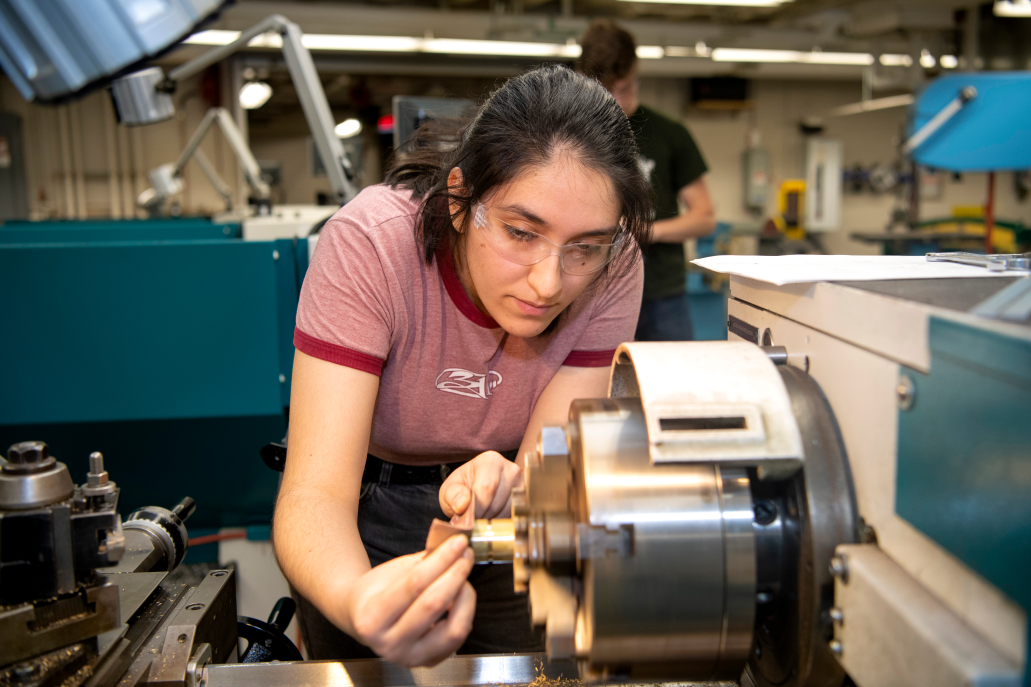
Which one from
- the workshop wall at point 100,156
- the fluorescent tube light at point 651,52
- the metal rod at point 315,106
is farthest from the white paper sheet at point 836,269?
the workshop wall at point 100,156

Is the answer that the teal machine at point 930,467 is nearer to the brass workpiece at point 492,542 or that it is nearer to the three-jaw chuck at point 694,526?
the three-jaw chuck at point 694,526

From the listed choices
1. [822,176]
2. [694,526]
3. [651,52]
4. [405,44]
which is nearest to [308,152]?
[405,44]

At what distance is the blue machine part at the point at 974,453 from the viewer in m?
0.37

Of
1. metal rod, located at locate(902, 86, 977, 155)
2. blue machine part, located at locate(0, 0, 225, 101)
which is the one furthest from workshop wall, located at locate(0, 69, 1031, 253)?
blue machine part, located at locate(0, 0, 225, 101)

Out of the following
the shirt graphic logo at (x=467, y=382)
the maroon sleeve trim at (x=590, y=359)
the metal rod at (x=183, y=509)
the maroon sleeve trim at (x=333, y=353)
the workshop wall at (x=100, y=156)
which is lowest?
the metal rod at (x=183, y=509)

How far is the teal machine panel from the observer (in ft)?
4.77

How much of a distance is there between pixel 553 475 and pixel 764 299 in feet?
0.88

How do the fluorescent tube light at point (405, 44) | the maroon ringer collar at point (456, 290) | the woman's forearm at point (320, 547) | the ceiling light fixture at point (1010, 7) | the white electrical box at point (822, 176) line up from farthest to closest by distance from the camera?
the white electrical box at point (822, 176) < the fluorescent tube light at point (405, 44) < the ceiling light fixture at point (1010, 7) < the maroon ringer collar at point (456, 290) < the woman's forearm at point (320, 547)

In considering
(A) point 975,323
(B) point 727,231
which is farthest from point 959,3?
(A) point 975,323

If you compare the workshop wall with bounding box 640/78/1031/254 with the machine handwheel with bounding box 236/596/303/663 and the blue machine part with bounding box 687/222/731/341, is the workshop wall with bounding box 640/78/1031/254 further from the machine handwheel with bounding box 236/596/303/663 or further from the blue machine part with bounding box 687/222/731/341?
the machine handwheel with bounding box 236/596/303/663

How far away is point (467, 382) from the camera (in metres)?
0.99

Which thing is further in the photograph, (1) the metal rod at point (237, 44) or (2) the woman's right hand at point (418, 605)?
(1) the metal rod at point (237, 44)

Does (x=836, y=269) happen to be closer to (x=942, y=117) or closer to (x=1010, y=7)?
(x=942, y=117)

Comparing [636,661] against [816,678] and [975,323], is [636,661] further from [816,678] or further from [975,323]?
[975,323]
